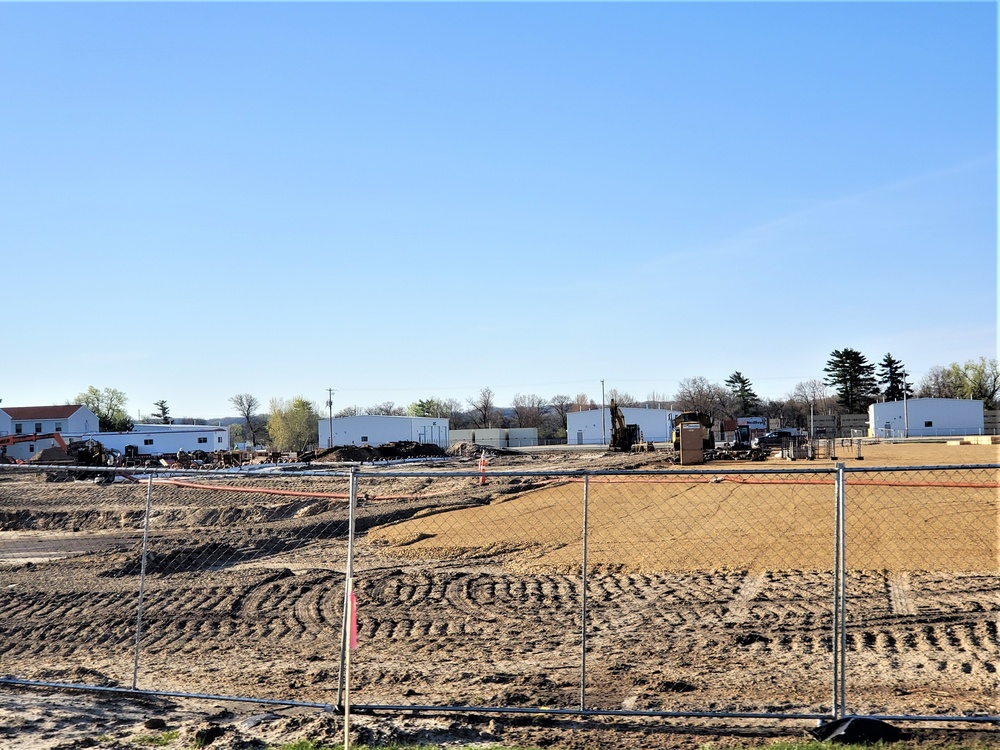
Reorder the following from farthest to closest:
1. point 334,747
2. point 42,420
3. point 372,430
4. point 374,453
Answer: point 372,430 → point 42,420 → point 374,453 → point 334,747

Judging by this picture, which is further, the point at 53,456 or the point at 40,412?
the point at 40,412

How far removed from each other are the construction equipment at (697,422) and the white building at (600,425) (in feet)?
159

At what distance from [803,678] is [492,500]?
63.0ft

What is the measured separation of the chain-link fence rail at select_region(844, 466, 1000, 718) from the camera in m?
7.98

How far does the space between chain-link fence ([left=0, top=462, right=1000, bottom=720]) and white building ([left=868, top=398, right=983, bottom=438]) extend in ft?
244

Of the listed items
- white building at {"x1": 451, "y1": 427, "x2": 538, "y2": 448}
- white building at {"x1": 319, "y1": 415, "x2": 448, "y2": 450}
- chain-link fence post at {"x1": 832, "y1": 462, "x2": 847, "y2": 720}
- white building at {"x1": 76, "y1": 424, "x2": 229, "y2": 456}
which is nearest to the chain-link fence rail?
chain-link fence post at {"x1": 832, "y1": 462, "x2": 847, "y2": 720}

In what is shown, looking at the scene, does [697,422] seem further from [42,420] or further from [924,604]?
[42,420]

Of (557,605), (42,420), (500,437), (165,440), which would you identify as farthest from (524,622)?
(500,437)

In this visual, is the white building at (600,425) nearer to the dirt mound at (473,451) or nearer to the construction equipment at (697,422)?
the dirt mound at (473,451)

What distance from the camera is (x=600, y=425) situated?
341 ft

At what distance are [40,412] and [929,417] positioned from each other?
319 ft

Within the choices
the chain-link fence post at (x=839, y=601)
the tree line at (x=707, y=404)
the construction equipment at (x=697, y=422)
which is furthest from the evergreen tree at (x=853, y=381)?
the chain-link fence post at (x=839, y=601)

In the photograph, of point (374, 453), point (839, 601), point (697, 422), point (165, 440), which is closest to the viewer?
point (839, 601)

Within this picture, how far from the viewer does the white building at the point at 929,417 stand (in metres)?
89.3
